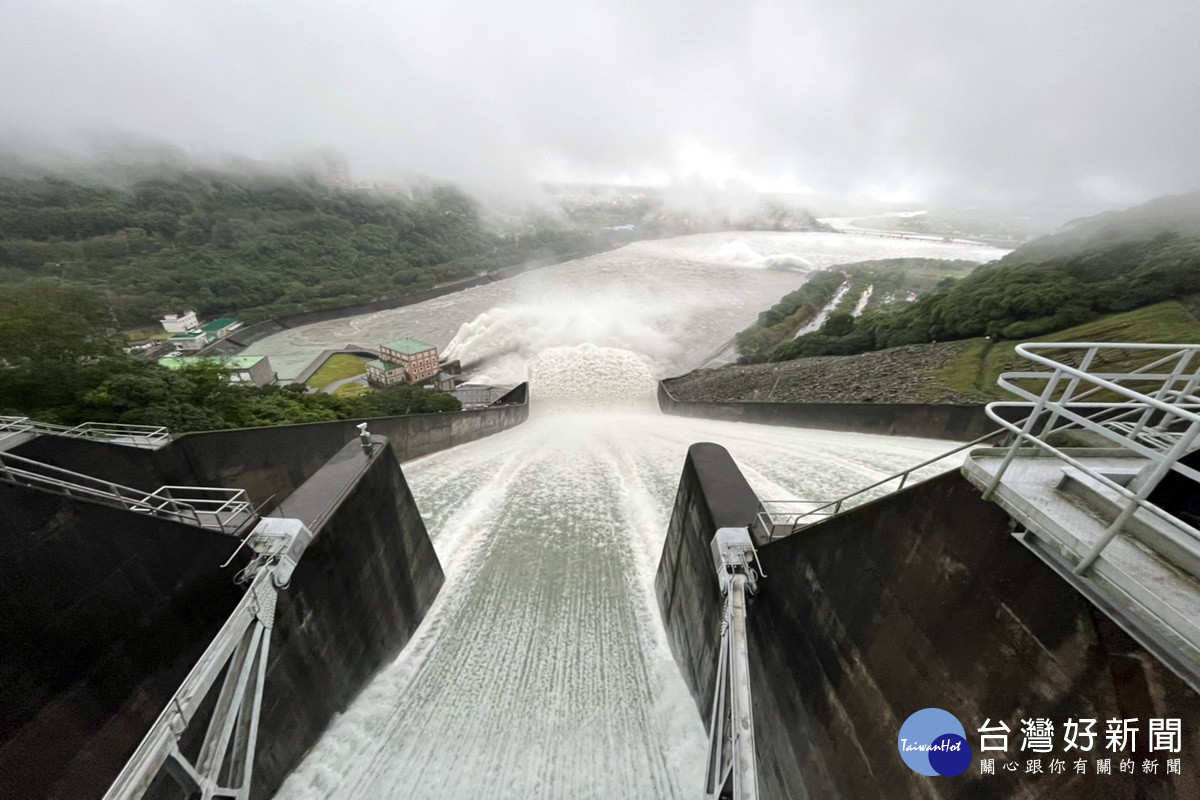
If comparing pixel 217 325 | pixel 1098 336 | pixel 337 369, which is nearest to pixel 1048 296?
pixel 1098 336

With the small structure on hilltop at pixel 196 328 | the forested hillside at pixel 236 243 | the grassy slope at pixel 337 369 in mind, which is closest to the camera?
the grassy slope at pixel 337 369

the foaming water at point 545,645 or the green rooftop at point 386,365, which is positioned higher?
the foaming water at point 545,645

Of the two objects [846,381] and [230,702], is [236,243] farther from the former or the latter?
[230,702]

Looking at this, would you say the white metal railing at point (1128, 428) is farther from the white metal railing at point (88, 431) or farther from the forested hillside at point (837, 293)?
the forested hillside at point (837, 293)

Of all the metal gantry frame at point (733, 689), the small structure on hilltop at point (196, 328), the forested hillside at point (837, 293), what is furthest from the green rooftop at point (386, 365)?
the metal gantry frame at point (733, 689)

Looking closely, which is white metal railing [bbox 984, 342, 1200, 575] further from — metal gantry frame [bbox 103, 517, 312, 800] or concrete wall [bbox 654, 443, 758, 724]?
metal gantry frame [bbox 103, 517, 312, 800]

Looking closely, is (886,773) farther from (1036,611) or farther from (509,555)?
(509,555)

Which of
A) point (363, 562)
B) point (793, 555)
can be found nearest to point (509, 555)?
point (363, 562)
